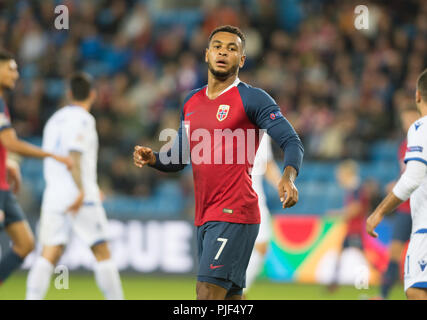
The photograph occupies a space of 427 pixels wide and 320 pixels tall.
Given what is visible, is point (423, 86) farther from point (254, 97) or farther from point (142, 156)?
point (142, 156)

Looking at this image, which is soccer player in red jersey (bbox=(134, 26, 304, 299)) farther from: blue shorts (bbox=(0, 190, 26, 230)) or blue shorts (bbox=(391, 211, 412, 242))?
blue shorts (bbox=(391, 211, 412, 242))

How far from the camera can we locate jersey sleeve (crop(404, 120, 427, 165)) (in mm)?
4574


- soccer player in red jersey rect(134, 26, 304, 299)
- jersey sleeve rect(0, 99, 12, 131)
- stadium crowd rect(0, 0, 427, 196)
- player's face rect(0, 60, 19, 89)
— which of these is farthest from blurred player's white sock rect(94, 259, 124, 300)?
stadium crowd rect(0, 0, 427, 196)

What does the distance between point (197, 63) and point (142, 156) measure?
10.9m

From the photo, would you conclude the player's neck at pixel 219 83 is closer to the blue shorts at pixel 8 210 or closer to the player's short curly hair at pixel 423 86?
the player's short curly hair at pixel 423 86

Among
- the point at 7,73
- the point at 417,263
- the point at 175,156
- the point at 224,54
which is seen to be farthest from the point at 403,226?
A: the point at 7,73

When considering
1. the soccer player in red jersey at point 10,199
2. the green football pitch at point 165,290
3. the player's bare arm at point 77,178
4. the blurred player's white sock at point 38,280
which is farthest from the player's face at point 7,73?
the green football pitch at point 165,290

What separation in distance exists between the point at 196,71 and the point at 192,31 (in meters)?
1.86

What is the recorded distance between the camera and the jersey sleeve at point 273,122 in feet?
14.3

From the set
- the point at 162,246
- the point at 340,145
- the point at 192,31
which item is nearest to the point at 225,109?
the point at 162,246

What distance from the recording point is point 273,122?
4.49 metres

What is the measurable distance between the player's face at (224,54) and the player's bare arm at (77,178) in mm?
2767

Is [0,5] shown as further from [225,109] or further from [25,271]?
[225,109]

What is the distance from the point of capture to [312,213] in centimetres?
1255
